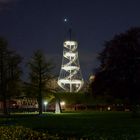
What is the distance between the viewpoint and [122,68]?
6719 centimetres

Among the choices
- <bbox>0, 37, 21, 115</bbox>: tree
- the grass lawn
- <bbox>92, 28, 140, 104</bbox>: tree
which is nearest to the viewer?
the grass lawn

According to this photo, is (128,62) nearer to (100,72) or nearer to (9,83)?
(100,72)

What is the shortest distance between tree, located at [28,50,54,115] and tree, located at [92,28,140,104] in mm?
29042

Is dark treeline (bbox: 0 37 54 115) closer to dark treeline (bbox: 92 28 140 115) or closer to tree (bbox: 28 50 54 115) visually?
tree (bbox: 28 50 54 115)

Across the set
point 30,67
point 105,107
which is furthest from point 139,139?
point 105,107

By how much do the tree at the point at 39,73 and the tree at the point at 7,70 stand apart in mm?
8181

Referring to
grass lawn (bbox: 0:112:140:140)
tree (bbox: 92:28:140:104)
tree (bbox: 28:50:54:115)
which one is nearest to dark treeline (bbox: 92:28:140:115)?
tree (bbox: 92:28:140:104)

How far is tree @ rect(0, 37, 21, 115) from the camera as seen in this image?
89.1 m

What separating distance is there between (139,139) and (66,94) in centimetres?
11706

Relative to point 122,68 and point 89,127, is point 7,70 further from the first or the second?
point 89,127

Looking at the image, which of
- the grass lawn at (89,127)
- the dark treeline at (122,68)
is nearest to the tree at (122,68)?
the dark treeline at (122,68)

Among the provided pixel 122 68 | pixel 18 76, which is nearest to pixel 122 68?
pixel 122 68

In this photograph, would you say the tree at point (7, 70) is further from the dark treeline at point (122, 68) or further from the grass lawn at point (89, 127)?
the grass lawn at point (89, 127)

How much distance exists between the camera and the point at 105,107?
11369cm
